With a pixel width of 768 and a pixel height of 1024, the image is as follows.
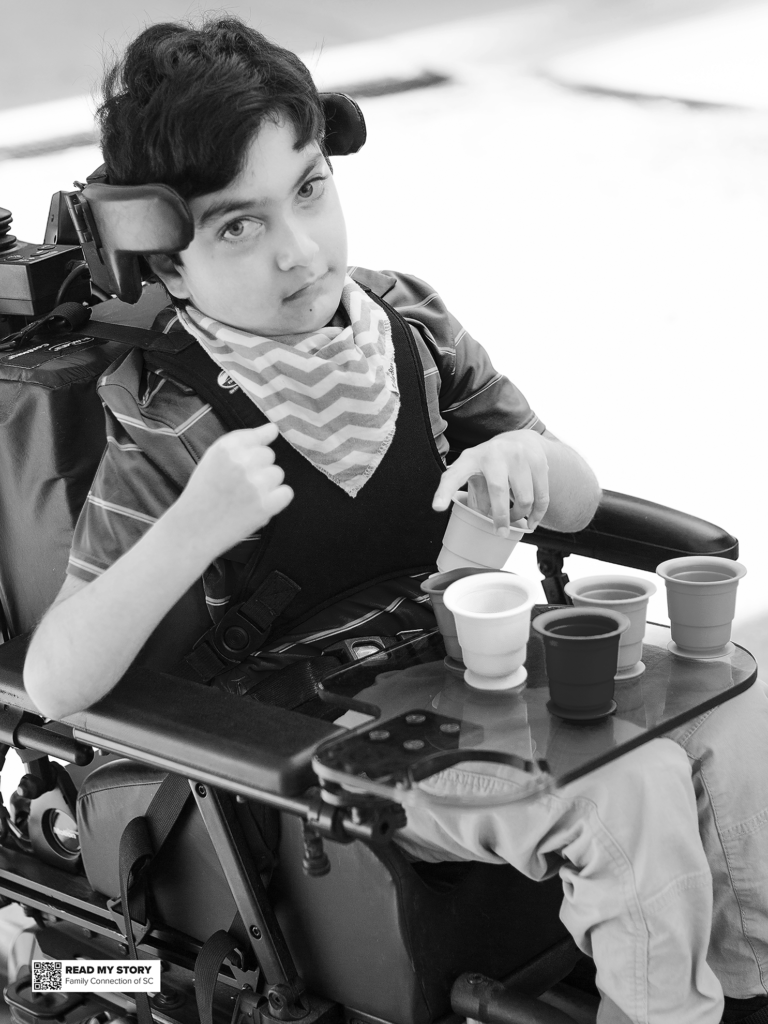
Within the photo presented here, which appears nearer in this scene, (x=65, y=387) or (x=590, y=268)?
(x=65, y=387)

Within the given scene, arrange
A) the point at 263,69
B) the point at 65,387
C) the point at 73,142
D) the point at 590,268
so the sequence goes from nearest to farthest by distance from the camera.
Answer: the point at 263,69 < the point at 65,387 < the point at 590,268 < the point at 73,142

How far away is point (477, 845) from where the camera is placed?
1282 millimetres

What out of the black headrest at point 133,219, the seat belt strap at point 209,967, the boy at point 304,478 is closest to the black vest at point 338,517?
the boy at point 304,478

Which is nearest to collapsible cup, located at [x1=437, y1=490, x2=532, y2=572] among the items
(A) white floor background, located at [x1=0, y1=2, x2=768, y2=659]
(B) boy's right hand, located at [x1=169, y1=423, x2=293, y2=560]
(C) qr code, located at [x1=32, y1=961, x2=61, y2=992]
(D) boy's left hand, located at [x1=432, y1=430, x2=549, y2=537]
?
(D) boy's left hand, located at [x1=432, y1=430, x2=549, y2=537]

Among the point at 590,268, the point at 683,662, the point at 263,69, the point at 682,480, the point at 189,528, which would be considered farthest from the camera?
the point at 590,268

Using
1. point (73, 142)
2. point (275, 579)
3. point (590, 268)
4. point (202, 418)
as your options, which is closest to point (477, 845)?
point (275, 579)

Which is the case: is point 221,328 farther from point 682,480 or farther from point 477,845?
point 682,480

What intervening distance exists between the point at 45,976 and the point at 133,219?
0.98 m

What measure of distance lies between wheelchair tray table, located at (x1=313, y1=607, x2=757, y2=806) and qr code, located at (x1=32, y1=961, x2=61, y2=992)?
60 centimetres

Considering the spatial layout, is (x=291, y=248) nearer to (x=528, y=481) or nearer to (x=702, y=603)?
(x=528, y=481)

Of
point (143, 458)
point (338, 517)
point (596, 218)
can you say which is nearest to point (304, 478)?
point (338, 517)

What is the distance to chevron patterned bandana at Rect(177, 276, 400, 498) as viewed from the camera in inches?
60.2

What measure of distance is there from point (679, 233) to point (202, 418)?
2703mm

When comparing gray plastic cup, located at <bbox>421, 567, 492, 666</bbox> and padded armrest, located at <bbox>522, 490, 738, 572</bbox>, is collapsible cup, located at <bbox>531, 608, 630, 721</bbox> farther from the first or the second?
padded armrest, located at <bbox>522, 490, 738, 572</bbox>
